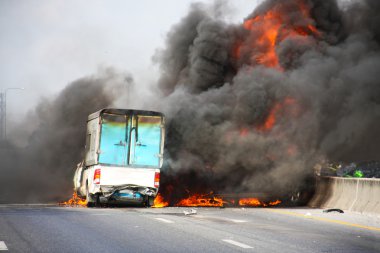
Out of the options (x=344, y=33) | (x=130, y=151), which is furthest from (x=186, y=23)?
(x=130, y=151)

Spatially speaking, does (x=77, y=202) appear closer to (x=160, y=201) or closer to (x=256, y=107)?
(x=160, y=201)

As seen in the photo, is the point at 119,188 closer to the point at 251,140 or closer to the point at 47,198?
the point at 251,140

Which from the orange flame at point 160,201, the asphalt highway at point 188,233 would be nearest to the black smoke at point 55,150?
the orange flame at point 160,201

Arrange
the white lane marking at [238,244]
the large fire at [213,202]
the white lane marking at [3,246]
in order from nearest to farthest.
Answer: the white lane marking at [3,246], the white lane marking at [238,244], the large fire at [213,202]

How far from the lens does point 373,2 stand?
37031 millimetres

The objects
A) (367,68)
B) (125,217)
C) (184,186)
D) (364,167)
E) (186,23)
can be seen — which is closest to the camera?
(125,217)

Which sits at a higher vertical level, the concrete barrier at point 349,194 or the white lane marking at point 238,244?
the concrete barrier at point 349,194

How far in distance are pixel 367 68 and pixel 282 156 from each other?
6.47 meters

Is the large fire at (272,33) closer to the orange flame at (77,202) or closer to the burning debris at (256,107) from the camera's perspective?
the burning debris at (256,107)

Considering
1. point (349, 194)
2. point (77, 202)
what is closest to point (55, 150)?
point (77, 202)

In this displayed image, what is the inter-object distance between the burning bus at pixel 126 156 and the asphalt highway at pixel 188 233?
161 inches

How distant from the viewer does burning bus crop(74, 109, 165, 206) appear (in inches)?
930

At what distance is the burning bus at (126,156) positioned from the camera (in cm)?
2362

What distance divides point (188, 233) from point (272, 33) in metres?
24.0
